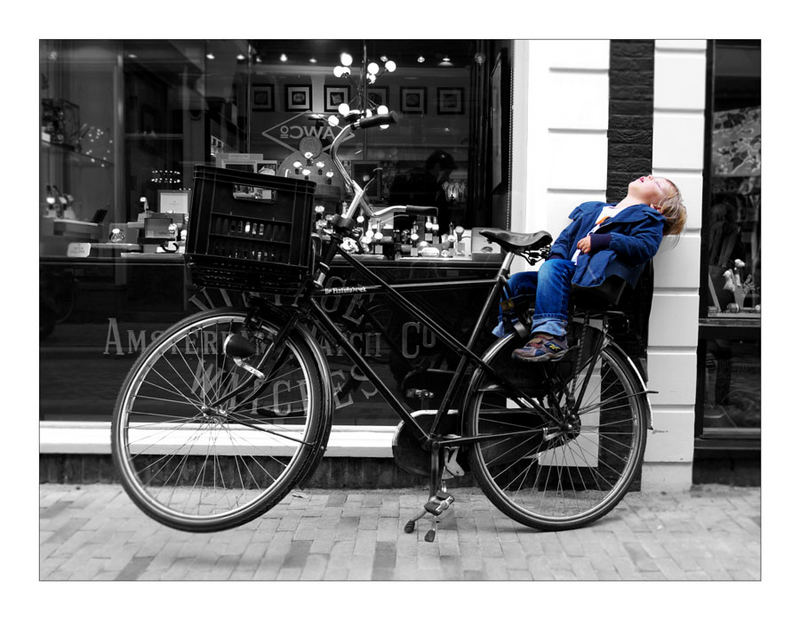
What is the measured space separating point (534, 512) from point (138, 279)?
277 cm

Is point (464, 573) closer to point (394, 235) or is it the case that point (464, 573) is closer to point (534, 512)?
point (534, 512)

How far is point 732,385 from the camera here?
4.91 m

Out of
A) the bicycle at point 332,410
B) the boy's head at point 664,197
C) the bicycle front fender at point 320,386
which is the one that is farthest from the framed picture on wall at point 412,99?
the bicycle front fender at point 320,386

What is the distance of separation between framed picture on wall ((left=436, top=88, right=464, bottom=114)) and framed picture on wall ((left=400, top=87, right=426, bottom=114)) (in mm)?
103

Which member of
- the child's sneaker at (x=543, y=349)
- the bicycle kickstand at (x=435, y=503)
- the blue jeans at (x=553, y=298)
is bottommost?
the bicycle kickstand at (x=435, y=503)

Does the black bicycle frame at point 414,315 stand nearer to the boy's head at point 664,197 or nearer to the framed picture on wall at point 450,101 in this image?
the boy's head at point 664,197

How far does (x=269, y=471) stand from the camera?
185 inches

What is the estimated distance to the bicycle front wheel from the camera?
3629 millimetres

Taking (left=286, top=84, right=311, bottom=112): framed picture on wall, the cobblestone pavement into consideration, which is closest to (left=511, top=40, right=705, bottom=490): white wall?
the cobblestone pavement

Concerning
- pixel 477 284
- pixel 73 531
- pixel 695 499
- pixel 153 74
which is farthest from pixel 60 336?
pixel 695 499

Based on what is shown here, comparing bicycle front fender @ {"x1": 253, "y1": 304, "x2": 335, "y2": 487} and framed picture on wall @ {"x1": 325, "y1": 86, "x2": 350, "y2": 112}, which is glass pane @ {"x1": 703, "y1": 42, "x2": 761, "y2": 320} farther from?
bicycle front fender @ {"x1": 253, "y1": 304, "x2": 335, "y2": 487}

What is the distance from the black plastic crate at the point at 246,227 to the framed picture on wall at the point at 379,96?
5.83ft

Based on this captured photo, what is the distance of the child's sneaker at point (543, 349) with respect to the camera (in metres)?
3.80
